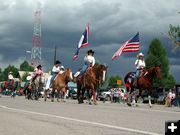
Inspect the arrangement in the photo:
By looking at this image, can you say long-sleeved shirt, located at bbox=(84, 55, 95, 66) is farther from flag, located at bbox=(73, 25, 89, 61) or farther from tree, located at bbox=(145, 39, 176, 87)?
tree, located at bbox=(145, 39, 176, 87)

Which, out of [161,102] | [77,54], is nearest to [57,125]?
[77,54]

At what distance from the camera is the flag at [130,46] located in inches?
1231

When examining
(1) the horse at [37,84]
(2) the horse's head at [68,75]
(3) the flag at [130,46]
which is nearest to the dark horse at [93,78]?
(2) the horse's head at [68,75]

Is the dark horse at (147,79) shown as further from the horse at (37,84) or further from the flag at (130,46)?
the horse at (37,84)

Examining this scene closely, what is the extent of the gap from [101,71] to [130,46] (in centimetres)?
860

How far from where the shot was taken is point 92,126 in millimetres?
9680

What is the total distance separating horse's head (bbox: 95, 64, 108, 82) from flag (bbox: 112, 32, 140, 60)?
8003 millimetres

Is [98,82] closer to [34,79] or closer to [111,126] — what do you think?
[34,79]

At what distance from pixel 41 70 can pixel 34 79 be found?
0.90 meters

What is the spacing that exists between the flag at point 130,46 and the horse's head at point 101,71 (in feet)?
26.3

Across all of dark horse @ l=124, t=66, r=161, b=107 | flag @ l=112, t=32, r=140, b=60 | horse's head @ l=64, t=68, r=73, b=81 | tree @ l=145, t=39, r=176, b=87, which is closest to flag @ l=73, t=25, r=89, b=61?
flag @ l=112, t=32, r=140, b=60

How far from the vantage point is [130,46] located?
3138cm

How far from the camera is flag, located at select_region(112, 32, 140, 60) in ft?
103

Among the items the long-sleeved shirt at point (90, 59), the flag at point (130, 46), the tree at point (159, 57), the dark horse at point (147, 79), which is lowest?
the dark horse at point (147, 79)
